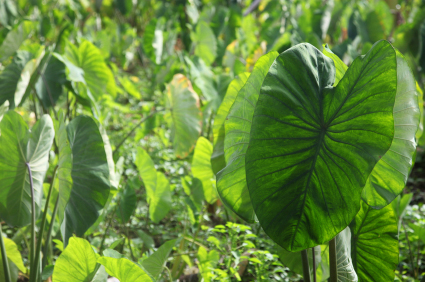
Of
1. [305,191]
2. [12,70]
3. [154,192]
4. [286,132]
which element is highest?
[12,70]

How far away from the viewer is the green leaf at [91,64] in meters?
1.82

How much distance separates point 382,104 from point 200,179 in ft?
2.91

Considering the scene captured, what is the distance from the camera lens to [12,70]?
157 cm

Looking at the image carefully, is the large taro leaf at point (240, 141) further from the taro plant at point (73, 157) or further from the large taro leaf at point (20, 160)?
the large taro leaf at point (20, 160)

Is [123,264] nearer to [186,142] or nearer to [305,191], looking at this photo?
[305,191]

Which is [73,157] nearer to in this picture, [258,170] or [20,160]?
[20,160]

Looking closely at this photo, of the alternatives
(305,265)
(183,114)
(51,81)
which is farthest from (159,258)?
(51,81)

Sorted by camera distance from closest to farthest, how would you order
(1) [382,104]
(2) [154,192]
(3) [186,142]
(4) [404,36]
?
(1) [382,104], (2) [154,192], (3) [186,142], (4) [404,36]

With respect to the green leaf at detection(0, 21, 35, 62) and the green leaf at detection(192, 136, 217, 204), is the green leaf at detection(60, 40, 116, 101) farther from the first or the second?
the green leaf at detection(192, 136, 217, 204)

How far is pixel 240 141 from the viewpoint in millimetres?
835

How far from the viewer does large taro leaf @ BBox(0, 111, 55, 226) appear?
101 centimetres

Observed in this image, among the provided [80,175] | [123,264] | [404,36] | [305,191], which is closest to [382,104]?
[305,191]

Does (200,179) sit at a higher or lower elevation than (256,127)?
lower

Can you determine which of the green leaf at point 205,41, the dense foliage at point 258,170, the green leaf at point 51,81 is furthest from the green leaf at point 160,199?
the green leaf at point 205,41
